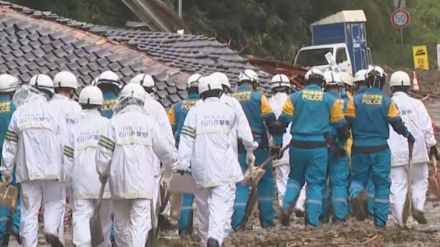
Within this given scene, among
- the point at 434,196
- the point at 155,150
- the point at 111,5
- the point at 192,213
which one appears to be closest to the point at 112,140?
the point at 155,150

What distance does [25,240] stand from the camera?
1301 cm

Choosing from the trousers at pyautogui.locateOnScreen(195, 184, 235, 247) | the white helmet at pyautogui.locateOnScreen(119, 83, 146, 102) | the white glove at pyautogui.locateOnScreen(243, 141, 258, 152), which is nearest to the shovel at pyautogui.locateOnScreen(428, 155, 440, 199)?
the white glove at pyautogui.locateOnScreen(243, 141, 258, 152)

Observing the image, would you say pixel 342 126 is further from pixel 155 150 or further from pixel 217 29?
pixel 217 29

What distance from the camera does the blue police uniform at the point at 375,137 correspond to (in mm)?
14938

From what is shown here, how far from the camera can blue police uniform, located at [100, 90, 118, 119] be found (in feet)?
44.9

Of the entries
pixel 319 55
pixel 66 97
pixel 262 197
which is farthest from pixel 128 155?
pixel 319 55

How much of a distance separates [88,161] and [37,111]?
1.03 meters

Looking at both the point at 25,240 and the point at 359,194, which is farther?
the point at 359,194

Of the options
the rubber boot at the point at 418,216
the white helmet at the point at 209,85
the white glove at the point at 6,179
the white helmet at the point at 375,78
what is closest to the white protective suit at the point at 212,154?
the white helmet at the point at 209,85

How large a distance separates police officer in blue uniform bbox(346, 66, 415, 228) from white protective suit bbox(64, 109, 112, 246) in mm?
3900

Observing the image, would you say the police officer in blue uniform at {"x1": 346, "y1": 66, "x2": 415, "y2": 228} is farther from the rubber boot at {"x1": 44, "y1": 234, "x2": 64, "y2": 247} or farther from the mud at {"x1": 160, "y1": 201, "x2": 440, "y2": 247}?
the rubber boot at {"x1": 44, "y1": 234, "x2": 64, "y2": 247}

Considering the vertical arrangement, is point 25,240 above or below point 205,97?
below

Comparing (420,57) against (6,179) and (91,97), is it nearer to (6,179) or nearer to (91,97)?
(6,179)

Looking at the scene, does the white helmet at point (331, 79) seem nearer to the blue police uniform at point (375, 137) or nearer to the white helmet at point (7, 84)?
the blue police uniform at point (375, 137)
